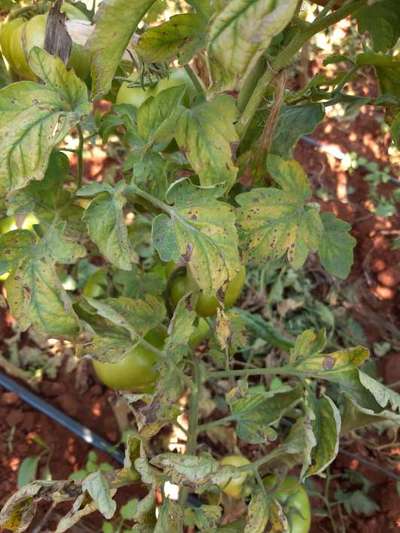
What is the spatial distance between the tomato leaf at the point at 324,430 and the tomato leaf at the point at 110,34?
51 centimetres

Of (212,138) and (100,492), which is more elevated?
(212,138)

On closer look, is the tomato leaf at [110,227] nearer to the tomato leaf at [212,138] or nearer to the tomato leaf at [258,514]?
the tomato leaf at [212,138]

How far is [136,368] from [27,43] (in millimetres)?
522

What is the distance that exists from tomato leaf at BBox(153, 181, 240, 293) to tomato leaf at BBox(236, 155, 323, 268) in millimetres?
102

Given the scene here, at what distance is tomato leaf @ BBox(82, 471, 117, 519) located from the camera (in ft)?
2.48

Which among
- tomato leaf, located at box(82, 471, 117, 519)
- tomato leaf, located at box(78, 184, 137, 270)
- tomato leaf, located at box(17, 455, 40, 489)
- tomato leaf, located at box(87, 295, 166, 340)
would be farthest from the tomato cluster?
tomato leaf, located at box(17, 455, 40, 489)

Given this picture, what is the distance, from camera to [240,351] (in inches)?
71.0

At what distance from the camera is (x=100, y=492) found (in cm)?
77

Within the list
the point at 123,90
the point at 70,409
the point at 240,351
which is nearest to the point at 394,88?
the point at 123,90

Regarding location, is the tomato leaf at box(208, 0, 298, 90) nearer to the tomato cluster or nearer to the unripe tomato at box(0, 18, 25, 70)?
the tomato cluster

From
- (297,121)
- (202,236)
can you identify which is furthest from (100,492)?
(297,121)

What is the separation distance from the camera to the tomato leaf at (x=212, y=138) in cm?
72

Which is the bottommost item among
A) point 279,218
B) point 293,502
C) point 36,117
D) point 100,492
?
point 293,502

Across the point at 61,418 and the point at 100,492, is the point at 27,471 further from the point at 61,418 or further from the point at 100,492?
the point at 100,492
